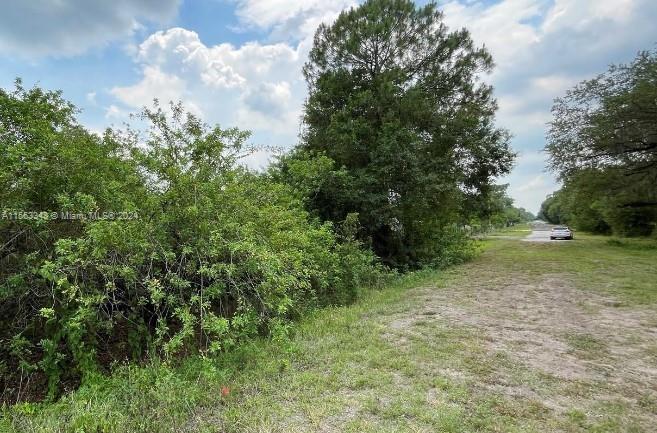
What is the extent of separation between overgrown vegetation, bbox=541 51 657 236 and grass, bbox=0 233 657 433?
1487cm

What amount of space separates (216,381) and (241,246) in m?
1.36

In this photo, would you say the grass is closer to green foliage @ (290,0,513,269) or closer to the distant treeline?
the distant treeline

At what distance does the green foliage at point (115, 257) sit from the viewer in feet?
12.5

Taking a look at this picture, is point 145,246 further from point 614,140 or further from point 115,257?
point 614,140

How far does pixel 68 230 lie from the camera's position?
4.54 metres

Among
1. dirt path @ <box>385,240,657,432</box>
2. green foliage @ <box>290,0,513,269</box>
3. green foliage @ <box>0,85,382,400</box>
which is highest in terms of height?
green foliage @ <box>290,0,513,269</box>

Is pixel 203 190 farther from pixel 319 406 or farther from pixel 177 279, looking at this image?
pixel 319 406

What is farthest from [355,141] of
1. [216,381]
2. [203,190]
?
[216,381]

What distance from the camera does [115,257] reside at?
3.85m

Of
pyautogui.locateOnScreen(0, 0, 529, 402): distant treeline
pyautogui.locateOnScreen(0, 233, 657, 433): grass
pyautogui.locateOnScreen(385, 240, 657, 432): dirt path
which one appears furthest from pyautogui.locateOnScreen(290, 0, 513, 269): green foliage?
pyautogui.locateOnScreen(0, 233, 657, 433): grass

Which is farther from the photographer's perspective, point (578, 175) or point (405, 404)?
point (578, 175)

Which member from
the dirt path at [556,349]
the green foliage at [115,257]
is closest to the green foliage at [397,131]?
the dirt path at [556,349]

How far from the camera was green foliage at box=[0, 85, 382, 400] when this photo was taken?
381 cm

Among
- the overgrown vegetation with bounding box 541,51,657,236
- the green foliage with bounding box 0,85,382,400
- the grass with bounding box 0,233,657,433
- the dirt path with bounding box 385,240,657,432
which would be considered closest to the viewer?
the grass with bounding box 0,233,657,433
